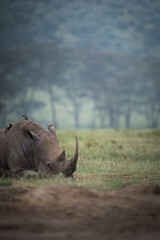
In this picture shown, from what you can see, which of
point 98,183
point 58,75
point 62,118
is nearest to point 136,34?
point 58,75

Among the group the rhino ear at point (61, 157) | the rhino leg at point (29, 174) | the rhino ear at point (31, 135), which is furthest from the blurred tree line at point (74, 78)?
the rhino ear at point (61, 157)

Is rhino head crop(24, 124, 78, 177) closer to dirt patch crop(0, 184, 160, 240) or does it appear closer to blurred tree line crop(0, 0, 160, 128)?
dirt patch crop(0, 184, 160, 240)

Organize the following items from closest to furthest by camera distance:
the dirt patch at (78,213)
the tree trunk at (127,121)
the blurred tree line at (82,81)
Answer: the dirt patch at (78,213) → the tree trunk at (127,121) → the blurred tree line at (82,81)

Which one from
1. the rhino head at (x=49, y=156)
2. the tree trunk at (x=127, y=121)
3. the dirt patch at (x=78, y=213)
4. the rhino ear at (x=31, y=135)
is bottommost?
the tree trunk at (x=127, y=121)

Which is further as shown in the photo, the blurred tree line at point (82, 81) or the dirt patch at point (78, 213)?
the blurred tree line at point (82, 81)

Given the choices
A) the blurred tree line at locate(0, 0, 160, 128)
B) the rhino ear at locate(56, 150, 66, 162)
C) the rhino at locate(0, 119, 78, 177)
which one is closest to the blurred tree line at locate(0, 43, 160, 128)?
the blurred tree line at locate(0, 0, 160, 128)

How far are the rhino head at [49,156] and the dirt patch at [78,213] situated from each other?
106 cm

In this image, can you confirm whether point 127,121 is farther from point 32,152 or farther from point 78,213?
point 78,213

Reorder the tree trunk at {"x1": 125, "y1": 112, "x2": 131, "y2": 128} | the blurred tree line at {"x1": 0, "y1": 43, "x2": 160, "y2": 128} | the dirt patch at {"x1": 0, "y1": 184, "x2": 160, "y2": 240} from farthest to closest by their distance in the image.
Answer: the blurred tree line at {"x1": 0, "y1": 43, "x2": 160, "y2": 128}
the tree trunk at {"x1": 125, "y1": 112, "x2": 131, "y2": 128}
the dirt patch at {"x1": 0, "y1": 184, "x2": 160, "y2": 240}

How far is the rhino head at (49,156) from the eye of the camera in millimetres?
7277

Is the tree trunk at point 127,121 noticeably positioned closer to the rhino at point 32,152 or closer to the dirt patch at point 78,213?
the rhino at point 32,152

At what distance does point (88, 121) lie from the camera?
6419 centimetres

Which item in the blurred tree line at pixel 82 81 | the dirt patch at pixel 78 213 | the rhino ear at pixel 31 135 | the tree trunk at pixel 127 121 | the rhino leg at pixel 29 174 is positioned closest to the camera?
the dirt patch at pixel 78 213

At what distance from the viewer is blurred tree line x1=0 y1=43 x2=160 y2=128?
6125 cm
